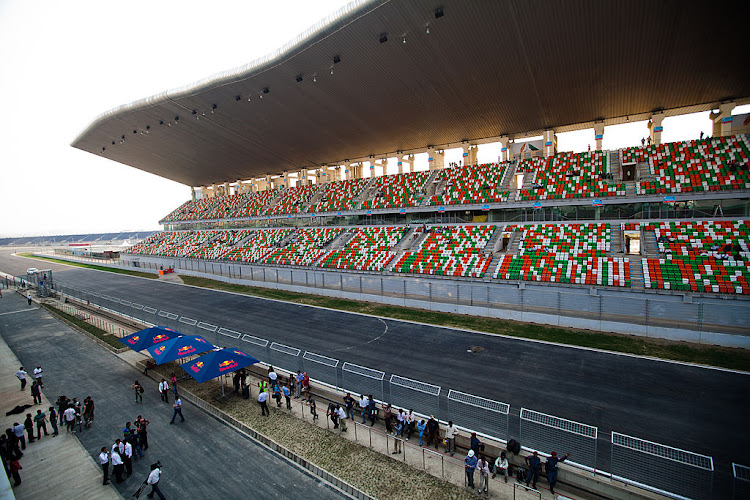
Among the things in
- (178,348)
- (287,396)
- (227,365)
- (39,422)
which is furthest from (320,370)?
(39,422)

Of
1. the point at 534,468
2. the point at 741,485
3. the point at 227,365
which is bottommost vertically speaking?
the point at 534,468

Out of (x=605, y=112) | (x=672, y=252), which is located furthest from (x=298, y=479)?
(x=605, y=112)

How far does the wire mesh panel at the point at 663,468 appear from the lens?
8182 millimetres

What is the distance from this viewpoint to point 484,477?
9125mm

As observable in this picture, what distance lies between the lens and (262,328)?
24359mm

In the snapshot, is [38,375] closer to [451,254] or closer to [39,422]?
[39,422]

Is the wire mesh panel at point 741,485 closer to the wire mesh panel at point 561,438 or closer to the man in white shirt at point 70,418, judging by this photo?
the wire mesh panel at point 561,438

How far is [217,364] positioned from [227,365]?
15.9 inches

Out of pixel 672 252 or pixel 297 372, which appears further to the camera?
pixel 672 252

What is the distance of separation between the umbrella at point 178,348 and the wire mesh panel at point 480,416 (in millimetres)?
11988

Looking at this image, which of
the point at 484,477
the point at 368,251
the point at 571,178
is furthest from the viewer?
the point at 368,251

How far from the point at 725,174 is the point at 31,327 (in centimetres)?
5672

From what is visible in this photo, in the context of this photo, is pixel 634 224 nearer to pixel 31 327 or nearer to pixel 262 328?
pixel 262 328

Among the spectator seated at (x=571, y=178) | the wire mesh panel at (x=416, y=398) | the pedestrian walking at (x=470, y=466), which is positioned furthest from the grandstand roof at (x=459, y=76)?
the pedestrian walking at (x=470, y=466)
